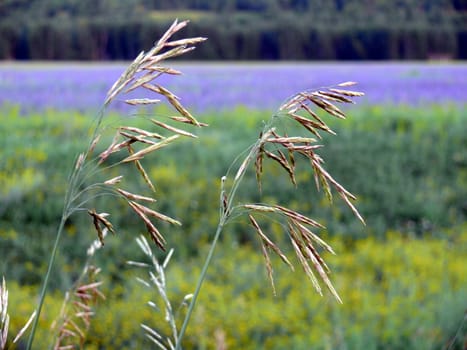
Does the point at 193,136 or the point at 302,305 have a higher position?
the point at 193,136

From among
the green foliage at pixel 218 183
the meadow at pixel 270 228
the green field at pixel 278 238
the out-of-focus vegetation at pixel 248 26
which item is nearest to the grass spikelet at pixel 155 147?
the meadow at pixel 270 228

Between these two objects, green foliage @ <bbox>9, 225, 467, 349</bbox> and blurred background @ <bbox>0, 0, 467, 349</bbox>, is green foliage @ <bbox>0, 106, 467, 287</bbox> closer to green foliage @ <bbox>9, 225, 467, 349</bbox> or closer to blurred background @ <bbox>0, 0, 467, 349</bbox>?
blurred background @ <bbox>0, 0, 467, 349</bbox>

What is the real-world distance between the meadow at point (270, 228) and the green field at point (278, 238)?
12mm

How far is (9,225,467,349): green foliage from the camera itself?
11.2 feet

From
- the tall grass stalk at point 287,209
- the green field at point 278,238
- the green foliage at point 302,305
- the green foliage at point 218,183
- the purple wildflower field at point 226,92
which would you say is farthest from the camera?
the purple wildflower field at point 226,92

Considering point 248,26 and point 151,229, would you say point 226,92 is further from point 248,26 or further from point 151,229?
point 151,229

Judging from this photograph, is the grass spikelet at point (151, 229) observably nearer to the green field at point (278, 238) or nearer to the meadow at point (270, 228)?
the meadow at point (270, 228)

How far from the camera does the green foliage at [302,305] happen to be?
3424 mm

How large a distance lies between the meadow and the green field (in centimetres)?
1

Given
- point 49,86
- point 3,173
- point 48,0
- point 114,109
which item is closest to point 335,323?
point 3,173

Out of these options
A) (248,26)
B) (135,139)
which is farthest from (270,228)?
(248,26)

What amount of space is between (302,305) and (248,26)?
16.0 m

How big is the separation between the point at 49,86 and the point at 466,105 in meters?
5.99

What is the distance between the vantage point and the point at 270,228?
228 inches
